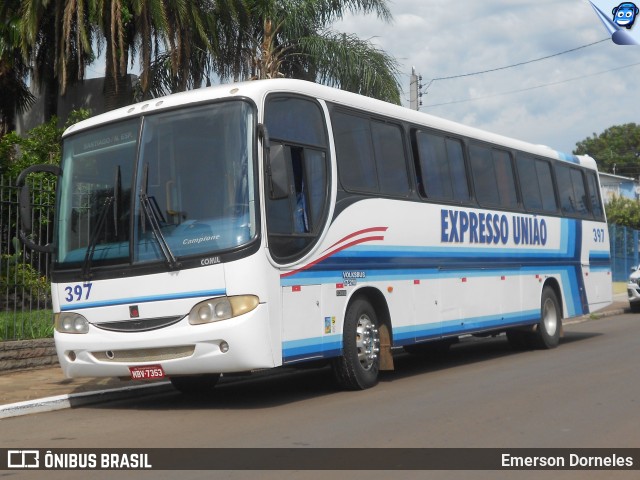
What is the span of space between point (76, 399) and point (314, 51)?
1351 centimetres

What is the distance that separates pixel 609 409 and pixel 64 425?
521 cm

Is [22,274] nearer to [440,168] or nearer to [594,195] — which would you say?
[440,168]

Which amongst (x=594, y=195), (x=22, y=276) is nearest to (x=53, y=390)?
(x=22, y=276)

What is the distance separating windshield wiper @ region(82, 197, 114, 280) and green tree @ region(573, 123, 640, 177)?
263 feet

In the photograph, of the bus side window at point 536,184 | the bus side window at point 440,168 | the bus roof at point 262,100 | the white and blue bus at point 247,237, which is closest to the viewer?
the white and blue bus at point 247,237

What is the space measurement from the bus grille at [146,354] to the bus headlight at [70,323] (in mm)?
313

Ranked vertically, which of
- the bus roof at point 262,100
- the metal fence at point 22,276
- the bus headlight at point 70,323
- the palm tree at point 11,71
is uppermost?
the palm tree at point 11,71

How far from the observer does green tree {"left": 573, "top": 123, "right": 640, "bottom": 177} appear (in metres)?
85.8

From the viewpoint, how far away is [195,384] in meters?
11.3

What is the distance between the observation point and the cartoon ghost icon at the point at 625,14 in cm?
2398

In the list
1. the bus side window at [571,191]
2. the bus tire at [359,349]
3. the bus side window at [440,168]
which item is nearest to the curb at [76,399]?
the bus tire at [359,349]

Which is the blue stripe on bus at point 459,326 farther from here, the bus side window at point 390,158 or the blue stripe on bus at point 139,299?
the blue stripe on bus at point 139,299

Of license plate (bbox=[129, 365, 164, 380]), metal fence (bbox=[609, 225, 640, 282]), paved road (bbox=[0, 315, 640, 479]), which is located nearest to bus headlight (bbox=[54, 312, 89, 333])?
license plate (bbox=[129, 365, 164, 380])

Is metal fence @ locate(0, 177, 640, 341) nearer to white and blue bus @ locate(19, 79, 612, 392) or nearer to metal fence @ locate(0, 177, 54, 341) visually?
metal fence @ locate(0, 177, 54, 341)
